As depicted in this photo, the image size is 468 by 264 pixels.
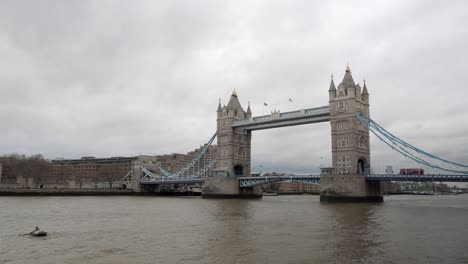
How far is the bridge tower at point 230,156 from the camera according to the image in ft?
248

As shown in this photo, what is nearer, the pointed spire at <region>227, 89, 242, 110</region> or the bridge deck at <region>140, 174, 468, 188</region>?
the bridge deck at <region>140, 174, 468, 188</region>

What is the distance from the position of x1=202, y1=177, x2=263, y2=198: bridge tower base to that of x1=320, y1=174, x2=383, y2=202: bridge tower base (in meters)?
21.0

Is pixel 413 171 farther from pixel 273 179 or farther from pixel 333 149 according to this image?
pixel 273 179

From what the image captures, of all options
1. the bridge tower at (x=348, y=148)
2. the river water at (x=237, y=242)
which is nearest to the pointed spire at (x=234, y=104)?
the bridge tower at (x=348, y=148)

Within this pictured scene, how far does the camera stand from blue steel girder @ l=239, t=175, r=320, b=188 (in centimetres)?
6310

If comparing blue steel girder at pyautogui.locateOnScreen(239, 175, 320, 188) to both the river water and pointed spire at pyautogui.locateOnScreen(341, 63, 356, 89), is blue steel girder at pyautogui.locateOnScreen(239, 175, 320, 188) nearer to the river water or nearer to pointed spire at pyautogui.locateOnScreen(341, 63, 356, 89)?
pointed spire at pyautogui.locateOnScreen(341, 63, 356, 89)

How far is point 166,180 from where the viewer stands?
304 feet

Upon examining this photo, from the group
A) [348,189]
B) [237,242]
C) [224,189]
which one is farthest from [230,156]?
[237,242]

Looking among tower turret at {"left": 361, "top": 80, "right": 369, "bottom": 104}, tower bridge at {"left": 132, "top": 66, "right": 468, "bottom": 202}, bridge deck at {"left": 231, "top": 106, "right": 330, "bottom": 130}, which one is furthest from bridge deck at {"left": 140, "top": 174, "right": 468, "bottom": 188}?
tower turret at {"left": 361, "top": 80, "right": 369, "bottom": 104}

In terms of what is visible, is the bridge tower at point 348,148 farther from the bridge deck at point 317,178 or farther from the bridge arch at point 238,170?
the bridge arch at point 238,170

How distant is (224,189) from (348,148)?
26008mm

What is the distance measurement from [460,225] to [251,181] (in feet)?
159

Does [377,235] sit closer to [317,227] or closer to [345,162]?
[317,227]

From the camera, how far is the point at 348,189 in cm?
5547
